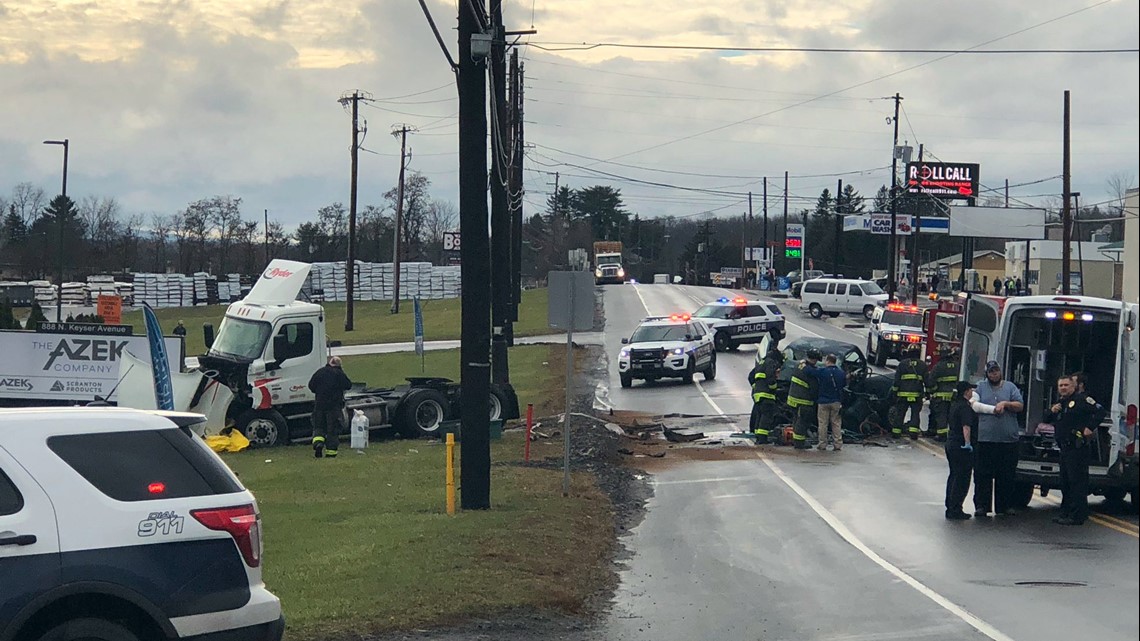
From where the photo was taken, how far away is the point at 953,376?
22.9 meters

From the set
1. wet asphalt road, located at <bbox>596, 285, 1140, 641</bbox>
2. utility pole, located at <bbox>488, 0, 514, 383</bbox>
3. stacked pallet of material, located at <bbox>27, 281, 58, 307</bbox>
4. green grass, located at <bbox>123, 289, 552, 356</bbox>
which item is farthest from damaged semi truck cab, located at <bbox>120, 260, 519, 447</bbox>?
stacked pallet of material, located at <bbox>27, 281, 58, 307</bbox>

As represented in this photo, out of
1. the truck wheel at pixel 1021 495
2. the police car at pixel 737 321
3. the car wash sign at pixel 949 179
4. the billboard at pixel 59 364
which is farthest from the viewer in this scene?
the car wash sign at pixel 949 179

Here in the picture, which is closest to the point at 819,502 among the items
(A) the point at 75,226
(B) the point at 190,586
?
(B) the point at 190,586

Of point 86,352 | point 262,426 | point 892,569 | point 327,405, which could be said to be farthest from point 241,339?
point 892,569

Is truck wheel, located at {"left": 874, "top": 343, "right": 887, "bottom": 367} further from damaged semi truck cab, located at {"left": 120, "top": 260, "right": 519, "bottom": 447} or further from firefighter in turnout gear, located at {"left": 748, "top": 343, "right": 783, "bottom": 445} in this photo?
damaged semi truck cab, located at {"left": 120, "top": 260, "right": 519, "bottom": 447}

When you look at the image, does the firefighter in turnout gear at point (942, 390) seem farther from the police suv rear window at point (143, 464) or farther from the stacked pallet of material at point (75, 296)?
the stacked pallet of material at point (75, 296)

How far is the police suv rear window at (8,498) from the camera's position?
6.16 m

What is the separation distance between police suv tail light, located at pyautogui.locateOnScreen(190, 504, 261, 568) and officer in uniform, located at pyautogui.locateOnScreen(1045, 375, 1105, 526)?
1060cm

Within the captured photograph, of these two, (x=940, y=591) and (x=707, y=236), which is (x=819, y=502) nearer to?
(x=940, y=591)

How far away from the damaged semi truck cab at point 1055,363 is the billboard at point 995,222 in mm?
75359

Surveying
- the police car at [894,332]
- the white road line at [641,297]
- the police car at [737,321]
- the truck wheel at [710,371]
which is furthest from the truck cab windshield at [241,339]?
the white road line at [641,297]

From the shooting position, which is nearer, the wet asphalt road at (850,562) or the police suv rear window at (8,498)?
the police suv rear window at (8,498)

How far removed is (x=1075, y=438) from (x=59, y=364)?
1962 cm

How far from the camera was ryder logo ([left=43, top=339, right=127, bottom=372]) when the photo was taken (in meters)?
25.4
